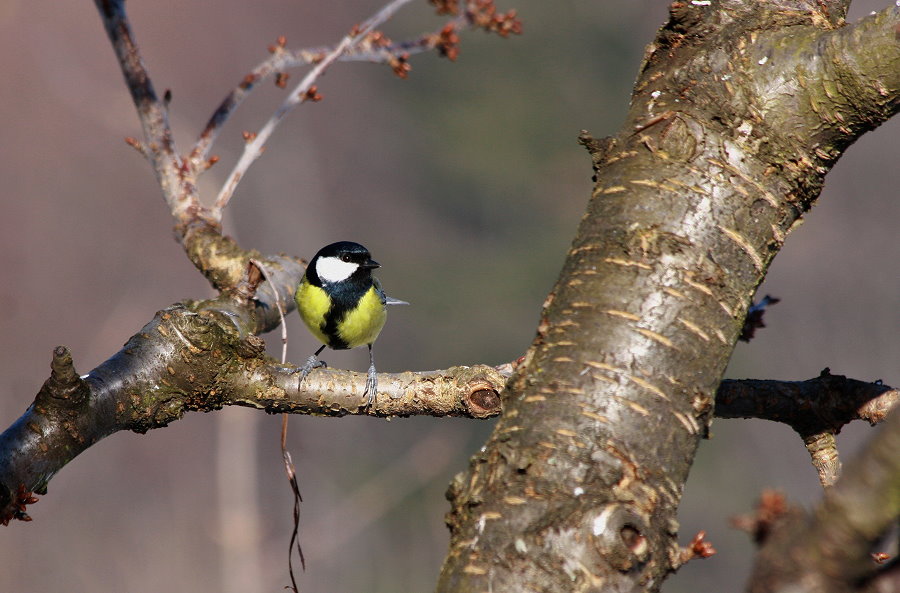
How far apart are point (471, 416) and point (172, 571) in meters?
4.67

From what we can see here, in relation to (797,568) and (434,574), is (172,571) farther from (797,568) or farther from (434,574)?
(797,568)

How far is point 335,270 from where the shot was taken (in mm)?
3771

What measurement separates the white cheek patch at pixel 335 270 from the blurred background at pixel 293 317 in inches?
27.6

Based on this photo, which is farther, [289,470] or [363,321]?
[363,321]

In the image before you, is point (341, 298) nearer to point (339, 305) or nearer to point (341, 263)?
point (339, 305)

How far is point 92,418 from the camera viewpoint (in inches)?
59.7

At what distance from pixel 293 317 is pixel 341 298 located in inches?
93.4

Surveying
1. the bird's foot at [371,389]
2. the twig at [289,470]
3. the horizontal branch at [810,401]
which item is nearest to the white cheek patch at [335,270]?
the twig at [289,470]

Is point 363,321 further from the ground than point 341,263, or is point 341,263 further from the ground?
point 341,263

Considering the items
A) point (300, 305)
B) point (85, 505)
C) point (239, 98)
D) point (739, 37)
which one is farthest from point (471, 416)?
point (85, 505)

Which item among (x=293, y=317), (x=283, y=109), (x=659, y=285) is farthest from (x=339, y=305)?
(x=659, y=285)

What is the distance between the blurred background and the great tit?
729mm

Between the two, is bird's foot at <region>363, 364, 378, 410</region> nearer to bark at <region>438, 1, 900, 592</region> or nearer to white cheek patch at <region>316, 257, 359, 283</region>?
bark at <region>438, 1, 900, 592</region>

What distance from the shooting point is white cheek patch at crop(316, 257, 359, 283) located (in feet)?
12.3
